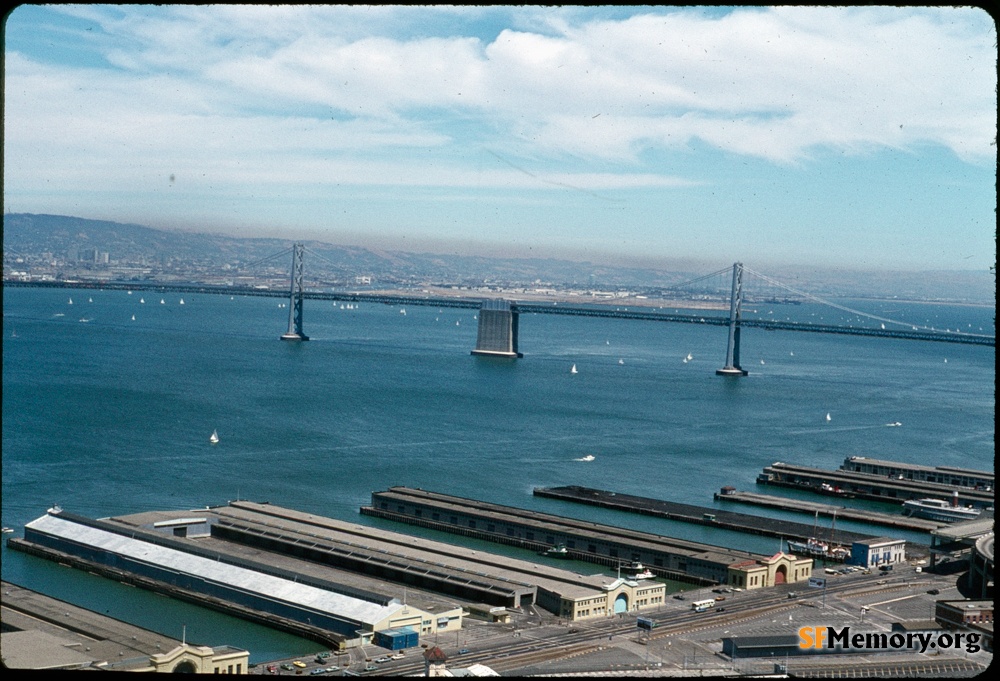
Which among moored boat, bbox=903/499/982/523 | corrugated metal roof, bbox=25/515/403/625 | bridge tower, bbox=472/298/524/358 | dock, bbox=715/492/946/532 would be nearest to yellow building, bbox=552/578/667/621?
corrugated metal roof, bbox=25/515/403/625

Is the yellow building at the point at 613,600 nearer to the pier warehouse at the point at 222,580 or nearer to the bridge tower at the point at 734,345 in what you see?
the pier warehouse at the point at 222,580

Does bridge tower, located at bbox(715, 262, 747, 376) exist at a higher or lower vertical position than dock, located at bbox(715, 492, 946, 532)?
higher

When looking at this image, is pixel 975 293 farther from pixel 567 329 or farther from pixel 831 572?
pixel 831 572

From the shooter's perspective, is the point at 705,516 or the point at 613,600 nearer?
the point at 613,600

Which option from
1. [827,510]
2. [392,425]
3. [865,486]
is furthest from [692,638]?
[392,425]

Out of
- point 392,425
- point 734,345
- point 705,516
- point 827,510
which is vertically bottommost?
point 827,510

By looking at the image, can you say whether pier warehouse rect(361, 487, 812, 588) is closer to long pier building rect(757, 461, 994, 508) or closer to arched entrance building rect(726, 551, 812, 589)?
arched entrance building rect(726, 551, 812, 589)

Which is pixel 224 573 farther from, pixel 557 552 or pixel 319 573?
pixel 557 552
